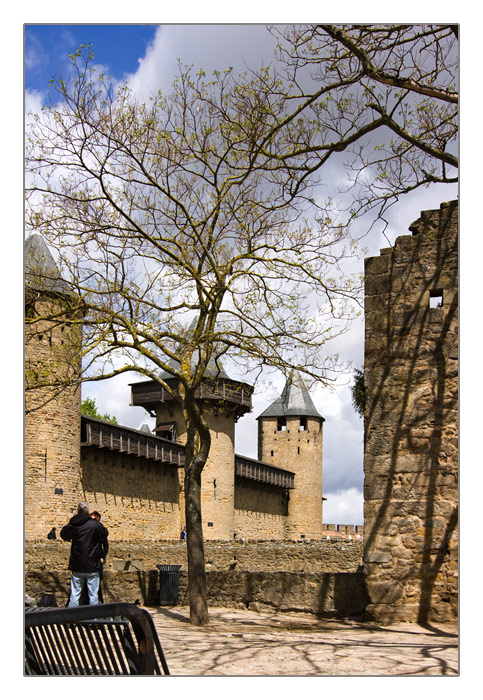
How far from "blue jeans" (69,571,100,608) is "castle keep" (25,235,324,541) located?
2.91 metres

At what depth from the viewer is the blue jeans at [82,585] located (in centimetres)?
901

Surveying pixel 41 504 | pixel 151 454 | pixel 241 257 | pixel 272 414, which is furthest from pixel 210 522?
pixel 241 257

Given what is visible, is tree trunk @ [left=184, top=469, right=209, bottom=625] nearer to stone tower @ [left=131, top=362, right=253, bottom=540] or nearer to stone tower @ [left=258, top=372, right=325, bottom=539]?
stone tower @ [left=131, top=362, right=253, bottom=540]

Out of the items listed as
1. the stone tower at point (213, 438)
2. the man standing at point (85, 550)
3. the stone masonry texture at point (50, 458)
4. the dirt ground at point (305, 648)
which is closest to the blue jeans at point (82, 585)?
the man standing at point (85, 550)

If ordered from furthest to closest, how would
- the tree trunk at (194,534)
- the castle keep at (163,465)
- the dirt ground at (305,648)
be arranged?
the castle keep at (163,465)
the tree trunk at (194,534)
the dirt ground at (305,648)

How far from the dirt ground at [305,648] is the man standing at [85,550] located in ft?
3.19

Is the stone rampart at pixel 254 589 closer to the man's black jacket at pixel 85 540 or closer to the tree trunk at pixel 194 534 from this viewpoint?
the tree trunk at pixel 194 534

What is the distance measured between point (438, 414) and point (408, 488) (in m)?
0.85

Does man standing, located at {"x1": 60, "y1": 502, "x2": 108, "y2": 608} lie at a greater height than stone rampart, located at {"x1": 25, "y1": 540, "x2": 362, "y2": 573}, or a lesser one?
greater

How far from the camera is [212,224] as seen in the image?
1040cm

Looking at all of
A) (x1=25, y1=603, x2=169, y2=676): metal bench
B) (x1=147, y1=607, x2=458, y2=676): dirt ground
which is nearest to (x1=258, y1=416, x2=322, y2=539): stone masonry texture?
(x1=147, y1=607, x2=458, y2=676): dirt ground

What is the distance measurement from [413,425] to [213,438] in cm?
2801

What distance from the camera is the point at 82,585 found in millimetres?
9078

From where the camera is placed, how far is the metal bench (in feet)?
11.6
